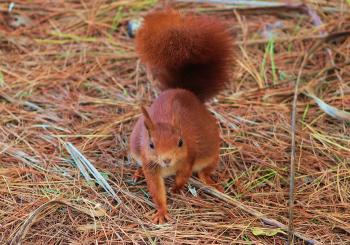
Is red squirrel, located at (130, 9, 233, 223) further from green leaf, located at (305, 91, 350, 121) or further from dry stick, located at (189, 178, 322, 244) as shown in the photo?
green leaf, located at (305, 91, 350, 121)

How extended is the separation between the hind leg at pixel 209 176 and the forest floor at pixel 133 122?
5cm

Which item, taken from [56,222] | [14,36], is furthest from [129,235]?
[14,36]

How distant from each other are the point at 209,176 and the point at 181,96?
0.39 m

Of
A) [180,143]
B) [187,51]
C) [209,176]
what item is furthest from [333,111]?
[180,143]

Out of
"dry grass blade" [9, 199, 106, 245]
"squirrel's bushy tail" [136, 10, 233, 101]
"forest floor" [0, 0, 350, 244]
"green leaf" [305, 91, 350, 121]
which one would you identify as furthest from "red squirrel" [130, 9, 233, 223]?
"green leaf" [305, 91, 350, 121]

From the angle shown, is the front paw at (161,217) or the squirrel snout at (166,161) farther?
the front paw at (161,217)

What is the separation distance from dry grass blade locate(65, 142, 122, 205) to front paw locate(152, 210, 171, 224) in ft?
0.60

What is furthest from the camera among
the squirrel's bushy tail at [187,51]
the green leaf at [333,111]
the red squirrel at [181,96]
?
the green leaf at [333,111]

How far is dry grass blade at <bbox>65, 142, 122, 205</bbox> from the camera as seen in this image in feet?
8.96

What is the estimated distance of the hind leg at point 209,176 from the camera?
2789 millimetres

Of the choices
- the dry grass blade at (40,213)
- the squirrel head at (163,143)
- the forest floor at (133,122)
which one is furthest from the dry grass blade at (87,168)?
the squirrel head at (163,143)

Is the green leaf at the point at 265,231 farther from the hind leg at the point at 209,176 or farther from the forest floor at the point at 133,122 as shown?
the hind leg at the point at 209,176

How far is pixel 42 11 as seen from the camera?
425 centimetres

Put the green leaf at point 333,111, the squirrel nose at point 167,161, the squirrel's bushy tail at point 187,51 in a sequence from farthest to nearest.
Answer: the green leaf at point 333,111
the squirrel's bushy tail at point 187,51
the squirrel nose at point 167,161
